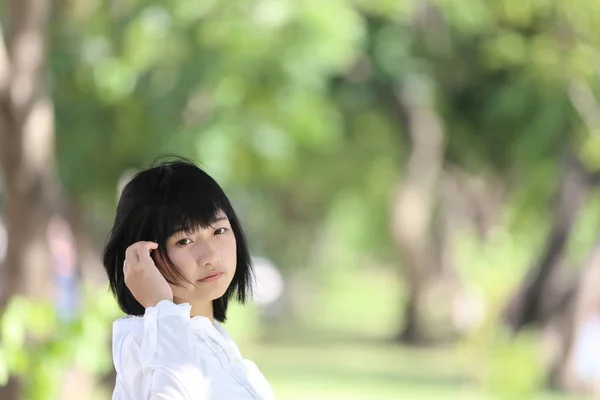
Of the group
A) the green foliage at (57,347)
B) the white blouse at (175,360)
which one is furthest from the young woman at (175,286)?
the green foliage at (57,347)

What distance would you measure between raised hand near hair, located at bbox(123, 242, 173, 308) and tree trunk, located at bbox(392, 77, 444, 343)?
59.2ft

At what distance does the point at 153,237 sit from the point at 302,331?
39.8m

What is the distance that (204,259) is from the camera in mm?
3291

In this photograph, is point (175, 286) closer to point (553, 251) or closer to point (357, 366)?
point (553, 251)

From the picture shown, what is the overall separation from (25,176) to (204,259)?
5951 millimetres

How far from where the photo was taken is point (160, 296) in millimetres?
3199

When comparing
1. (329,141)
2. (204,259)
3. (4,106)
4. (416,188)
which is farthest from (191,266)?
(416,188)

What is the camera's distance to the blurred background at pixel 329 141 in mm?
9070

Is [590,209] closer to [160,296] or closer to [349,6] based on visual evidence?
[349,6]

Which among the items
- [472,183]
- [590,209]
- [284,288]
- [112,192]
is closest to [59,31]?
[112,192]

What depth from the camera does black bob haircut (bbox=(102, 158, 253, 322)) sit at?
3.30m

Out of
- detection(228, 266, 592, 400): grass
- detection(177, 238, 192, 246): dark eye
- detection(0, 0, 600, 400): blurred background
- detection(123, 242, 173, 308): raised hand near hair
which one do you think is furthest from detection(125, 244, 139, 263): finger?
detection(228, 266, 592, 400): grass

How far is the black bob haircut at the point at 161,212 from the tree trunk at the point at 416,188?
17846mm

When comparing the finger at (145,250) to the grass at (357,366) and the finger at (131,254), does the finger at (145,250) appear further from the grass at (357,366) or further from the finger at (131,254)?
the grass at (357,366)
